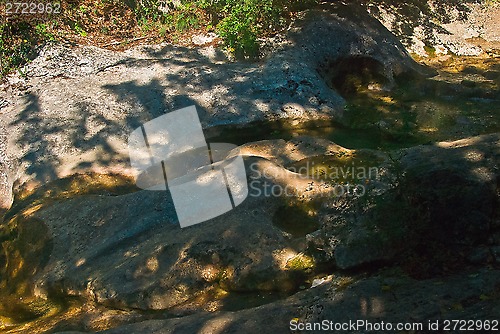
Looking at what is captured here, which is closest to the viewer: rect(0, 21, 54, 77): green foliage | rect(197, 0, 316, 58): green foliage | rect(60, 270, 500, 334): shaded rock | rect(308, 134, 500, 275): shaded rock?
rect(60, 270, 500, 334): shaded rock

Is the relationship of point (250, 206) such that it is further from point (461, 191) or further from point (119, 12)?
point (119, 12)

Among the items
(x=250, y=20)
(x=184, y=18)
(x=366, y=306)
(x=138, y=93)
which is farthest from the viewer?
(x=184, y=18)

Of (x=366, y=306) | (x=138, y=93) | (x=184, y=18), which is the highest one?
(x=184, y=18)

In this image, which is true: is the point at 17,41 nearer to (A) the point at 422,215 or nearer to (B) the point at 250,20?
(B) the point at 250,20

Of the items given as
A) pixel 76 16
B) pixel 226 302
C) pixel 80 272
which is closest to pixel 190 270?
pixel 226 302

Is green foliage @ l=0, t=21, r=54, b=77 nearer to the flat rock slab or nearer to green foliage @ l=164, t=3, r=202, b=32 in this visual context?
the flat rock slab

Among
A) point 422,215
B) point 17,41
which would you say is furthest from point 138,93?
point 422,215

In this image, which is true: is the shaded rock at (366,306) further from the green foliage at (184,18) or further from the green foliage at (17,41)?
the green foliage at (184,18)

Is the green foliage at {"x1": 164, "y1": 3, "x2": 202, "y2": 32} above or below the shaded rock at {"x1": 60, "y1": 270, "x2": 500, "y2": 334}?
above

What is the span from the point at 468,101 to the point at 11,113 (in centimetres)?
751

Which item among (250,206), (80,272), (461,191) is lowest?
(80,272)

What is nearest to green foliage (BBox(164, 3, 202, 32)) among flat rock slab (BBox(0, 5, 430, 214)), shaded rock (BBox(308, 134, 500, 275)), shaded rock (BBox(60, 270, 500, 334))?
flat rock slab (BBox(0, 5, 430, 214))

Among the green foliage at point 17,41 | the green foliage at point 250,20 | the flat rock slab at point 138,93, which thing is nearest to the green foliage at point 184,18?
the green foliage at point 250,20

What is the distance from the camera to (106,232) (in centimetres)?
623
